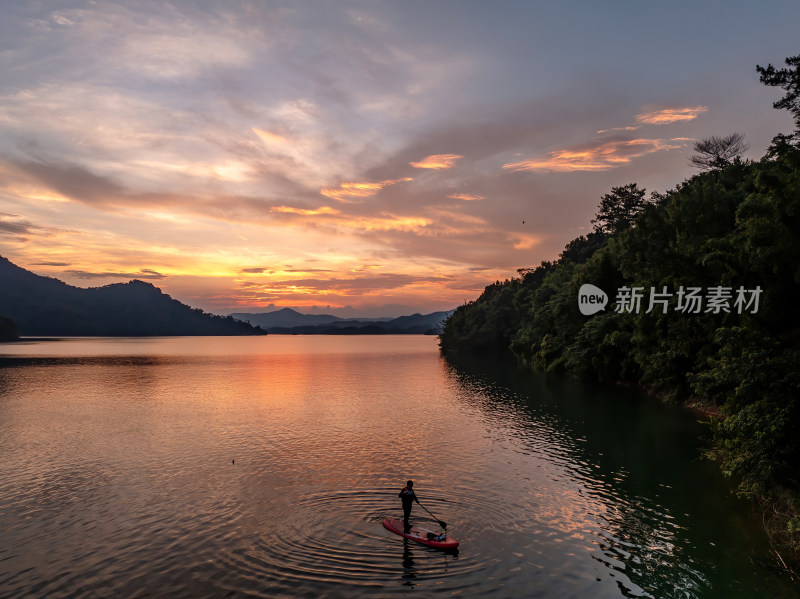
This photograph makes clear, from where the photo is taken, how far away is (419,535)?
22.8 m

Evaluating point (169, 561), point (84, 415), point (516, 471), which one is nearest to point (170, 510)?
point (169, 561)

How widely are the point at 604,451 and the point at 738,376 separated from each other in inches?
749

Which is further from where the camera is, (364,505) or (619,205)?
(619,205)

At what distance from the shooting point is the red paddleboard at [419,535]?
21875 mm

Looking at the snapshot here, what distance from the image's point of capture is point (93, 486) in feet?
108

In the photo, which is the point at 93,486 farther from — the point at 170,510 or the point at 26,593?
the point at 26,593

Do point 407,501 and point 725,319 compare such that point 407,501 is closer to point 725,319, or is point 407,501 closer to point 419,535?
point 419,535

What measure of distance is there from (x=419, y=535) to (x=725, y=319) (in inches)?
1344

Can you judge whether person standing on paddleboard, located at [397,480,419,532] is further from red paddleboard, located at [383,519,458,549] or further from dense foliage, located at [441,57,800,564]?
dense foliage, located at [441,57,800,564]

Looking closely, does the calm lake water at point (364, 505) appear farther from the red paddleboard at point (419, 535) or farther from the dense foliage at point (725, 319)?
the dense foliage at point (725, 319)

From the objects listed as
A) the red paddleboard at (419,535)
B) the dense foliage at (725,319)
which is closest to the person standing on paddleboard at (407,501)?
the red paddleboard at (419,535)

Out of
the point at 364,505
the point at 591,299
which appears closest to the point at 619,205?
the point at 591,299

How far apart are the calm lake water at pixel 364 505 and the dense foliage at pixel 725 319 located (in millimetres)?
4141

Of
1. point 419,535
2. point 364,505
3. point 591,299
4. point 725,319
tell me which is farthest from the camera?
point 591,299
